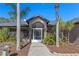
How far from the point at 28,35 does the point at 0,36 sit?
5.02 m

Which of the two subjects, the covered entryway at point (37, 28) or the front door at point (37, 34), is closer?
the covered entryway at point (37, 28)

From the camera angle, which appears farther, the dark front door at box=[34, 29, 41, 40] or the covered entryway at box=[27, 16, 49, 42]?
the dark front door at box=[34, 29, 41, 40]

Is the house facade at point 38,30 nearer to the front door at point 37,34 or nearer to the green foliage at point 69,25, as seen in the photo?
the front door at point 37,34

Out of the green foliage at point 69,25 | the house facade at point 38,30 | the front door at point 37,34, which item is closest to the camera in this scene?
the green foliage at point 69,25


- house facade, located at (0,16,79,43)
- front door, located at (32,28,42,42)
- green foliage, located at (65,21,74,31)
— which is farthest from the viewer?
front door, located at (32,28,42,42)

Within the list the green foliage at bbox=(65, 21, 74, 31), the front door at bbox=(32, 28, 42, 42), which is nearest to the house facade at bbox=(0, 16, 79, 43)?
the front door at bbox=(32, 28, 42, 42)

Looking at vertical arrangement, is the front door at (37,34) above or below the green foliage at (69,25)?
below

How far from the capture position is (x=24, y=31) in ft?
83.3

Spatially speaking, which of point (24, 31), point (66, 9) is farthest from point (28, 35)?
point (66, 9)

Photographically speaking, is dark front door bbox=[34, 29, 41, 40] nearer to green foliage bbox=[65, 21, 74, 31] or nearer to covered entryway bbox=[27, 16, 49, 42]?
covered entryway bbox=[27, 16, 49, 42]

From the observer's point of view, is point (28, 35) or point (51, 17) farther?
point (51, 17)

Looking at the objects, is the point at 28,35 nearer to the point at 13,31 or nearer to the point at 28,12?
the point at 13,31

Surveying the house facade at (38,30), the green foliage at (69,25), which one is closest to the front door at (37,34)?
the house facade at (38,30)

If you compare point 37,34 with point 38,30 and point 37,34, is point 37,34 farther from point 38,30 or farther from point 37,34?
point 38,30
